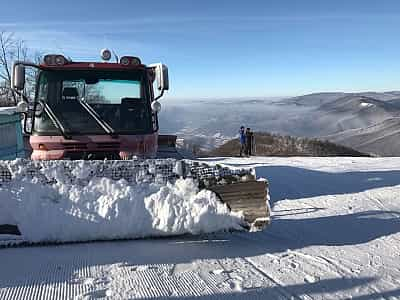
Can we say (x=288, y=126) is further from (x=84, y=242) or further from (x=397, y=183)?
(x=84, y=242)

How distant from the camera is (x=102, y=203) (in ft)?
13.4

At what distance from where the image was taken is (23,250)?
160 inches

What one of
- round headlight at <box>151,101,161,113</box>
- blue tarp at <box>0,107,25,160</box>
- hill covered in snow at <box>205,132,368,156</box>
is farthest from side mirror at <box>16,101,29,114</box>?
hill covered in snow at <box>205,132,368,156</box>

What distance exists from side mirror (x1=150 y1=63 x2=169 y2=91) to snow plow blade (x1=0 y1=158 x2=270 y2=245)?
50.9 inches

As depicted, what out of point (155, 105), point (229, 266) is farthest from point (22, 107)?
point (229, 266)

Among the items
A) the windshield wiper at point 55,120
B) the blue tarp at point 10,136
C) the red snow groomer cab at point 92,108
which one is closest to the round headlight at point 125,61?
the red snow groomer cab at point 92,108

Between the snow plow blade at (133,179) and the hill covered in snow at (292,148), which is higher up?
the snow plow blade at (133,179)

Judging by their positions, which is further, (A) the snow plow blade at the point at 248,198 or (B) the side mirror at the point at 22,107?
(B) the side mirror at the point at 22,107

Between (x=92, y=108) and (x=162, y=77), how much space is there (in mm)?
973

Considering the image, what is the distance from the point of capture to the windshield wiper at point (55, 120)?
16.5 ft

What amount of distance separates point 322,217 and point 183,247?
8.51ft

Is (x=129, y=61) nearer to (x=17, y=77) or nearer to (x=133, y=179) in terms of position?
(x=17, y=77)

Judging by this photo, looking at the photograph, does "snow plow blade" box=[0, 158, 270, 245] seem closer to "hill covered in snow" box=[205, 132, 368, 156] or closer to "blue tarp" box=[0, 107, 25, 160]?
"blue tarp" box=[0, 107, 25, 160]

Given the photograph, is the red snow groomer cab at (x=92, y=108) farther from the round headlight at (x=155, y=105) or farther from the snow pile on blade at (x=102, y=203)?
the snow pile on blade at (x=102, y=203)
